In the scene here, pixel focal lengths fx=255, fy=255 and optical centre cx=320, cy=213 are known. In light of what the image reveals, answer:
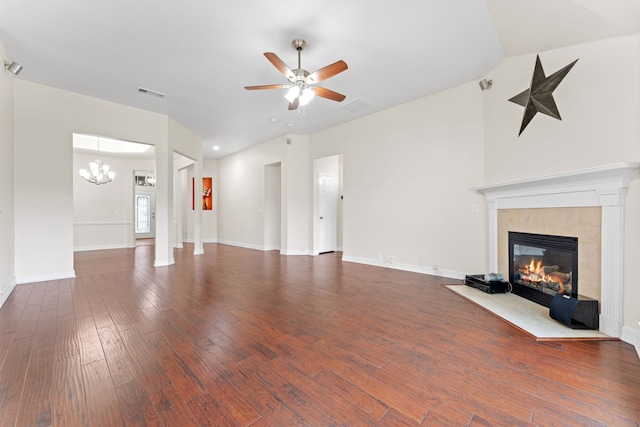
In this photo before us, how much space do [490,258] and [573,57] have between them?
8.06 feet

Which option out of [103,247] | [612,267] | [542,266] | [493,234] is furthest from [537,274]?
[103,247]

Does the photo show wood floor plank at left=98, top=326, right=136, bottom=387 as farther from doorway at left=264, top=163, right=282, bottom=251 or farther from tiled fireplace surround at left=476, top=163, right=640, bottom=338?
doorway at left=264, top=163, right=282, bottom=251

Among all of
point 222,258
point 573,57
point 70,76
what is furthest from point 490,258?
point 70,76

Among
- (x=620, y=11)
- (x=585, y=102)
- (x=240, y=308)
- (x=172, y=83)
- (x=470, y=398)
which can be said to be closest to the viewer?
(x=470, y=398)

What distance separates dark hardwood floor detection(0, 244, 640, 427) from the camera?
1.36 metres

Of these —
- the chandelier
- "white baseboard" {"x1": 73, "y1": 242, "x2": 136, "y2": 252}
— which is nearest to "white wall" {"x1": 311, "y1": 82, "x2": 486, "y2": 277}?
the chandelier

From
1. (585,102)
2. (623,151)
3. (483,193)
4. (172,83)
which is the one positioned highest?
(172,83)

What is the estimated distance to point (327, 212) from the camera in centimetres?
688

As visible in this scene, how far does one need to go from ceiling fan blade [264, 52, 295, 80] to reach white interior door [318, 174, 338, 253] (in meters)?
3.87

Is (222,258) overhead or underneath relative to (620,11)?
underneath

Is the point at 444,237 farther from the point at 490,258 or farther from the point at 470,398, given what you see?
the point at 470,398

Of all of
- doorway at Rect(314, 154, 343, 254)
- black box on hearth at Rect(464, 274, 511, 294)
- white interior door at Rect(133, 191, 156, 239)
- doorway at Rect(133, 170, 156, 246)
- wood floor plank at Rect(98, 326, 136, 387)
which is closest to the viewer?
wood floor plank at Rect(98, 326, 136, 387)

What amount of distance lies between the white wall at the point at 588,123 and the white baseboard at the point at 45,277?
679 cm

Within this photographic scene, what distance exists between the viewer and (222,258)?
6062 millimetres
